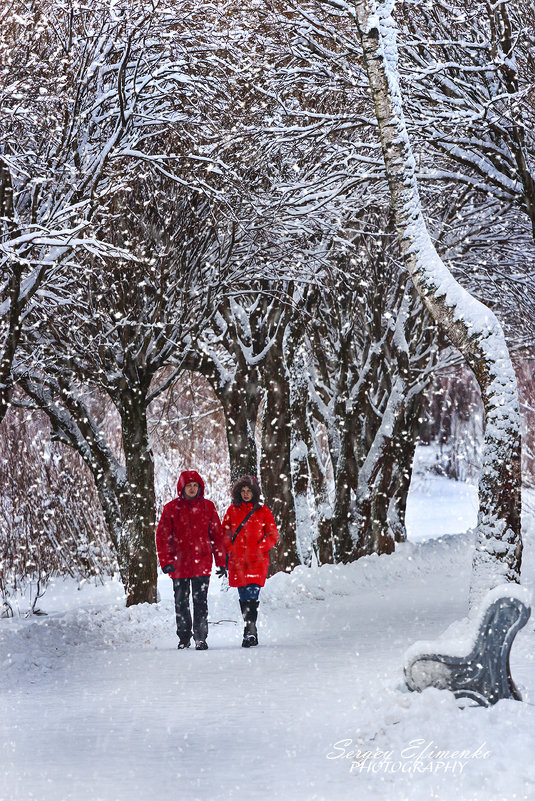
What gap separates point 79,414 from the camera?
46.8 feet

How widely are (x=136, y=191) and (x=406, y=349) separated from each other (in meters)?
6.88

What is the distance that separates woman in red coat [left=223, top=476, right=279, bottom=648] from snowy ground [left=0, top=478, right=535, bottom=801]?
463 millimetres

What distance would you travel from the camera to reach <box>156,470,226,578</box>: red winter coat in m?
9.87

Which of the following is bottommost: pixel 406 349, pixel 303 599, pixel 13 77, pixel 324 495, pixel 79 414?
pixel 303 599

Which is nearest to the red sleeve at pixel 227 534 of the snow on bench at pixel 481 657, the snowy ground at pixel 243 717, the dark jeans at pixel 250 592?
the dark jeans at pixel 250 592

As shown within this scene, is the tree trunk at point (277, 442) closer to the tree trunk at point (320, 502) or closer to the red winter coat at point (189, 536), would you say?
the tree trunk at point (320, 502)

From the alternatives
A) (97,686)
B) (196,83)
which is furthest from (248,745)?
(196,83)

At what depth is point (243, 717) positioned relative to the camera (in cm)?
648

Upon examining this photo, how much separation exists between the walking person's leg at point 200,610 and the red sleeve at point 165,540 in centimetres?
35

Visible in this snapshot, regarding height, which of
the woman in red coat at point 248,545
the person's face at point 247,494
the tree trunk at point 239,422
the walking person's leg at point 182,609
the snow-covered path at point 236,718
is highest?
the tree trunk at point 239,422

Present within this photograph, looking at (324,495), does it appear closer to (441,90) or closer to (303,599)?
(303,599)

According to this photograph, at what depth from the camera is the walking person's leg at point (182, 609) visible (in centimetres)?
990

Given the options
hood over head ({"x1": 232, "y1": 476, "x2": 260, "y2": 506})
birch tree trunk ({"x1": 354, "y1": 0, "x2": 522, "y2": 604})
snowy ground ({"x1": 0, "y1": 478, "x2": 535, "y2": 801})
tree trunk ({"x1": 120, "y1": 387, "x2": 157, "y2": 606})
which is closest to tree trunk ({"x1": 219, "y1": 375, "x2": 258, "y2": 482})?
tree trunk ({"x1": 120, "y1": 387, "x2": 157, "y2": 606})

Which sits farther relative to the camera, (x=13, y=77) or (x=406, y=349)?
(x=406, y=349)
